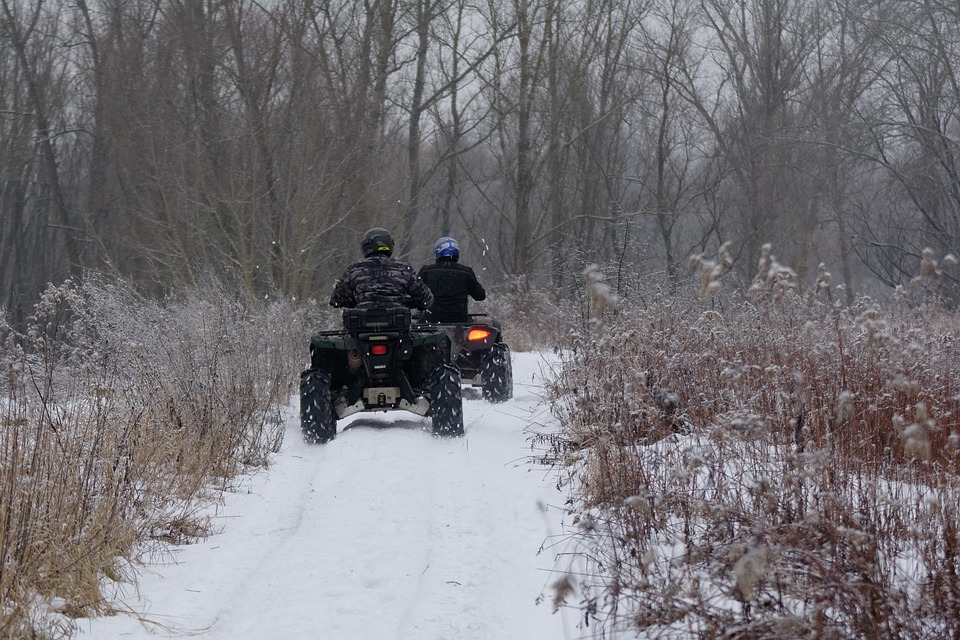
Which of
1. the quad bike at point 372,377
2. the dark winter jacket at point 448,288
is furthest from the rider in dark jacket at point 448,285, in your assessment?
the quad bike at point 372,377

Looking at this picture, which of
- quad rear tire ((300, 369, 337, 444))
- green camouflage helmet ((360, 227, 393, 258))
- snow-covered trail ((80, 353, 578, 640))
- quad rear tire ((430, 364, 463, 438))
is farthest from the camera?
green camouflage helmet ((360, 227, 393, 258))

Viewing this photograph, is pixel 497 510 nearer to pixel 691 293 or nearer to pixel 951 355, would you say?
pixel 951 355

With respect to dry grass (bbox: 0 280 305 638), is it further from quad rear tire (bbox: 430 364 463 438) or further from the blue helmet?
the blue helmet

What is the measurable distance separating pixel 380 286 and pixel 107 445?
3.47 meters

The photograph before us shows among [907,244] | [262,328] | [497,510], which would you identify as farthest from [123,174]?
[907,244]

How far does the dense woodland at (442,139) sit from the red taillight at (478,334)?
49.7 inches

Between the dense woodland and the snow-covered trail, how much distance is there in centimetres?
189

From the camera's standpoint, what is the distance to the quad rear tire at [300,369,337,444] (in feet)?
26.4

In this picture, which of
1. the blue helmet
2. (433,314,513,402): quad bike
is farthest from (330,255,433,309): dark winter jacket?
the blue helmet

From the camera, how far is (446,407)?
26.8 ft

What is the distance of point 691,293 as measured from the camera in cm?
973

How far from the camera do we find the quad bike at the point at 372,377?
8055 mm

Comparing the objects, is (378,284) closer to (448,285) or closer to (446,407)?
(446,407)

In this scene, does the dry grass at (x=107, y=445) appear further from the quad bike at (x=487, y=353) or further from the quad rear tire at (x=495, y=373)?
the quad rear tire at (x=495, y=373)
